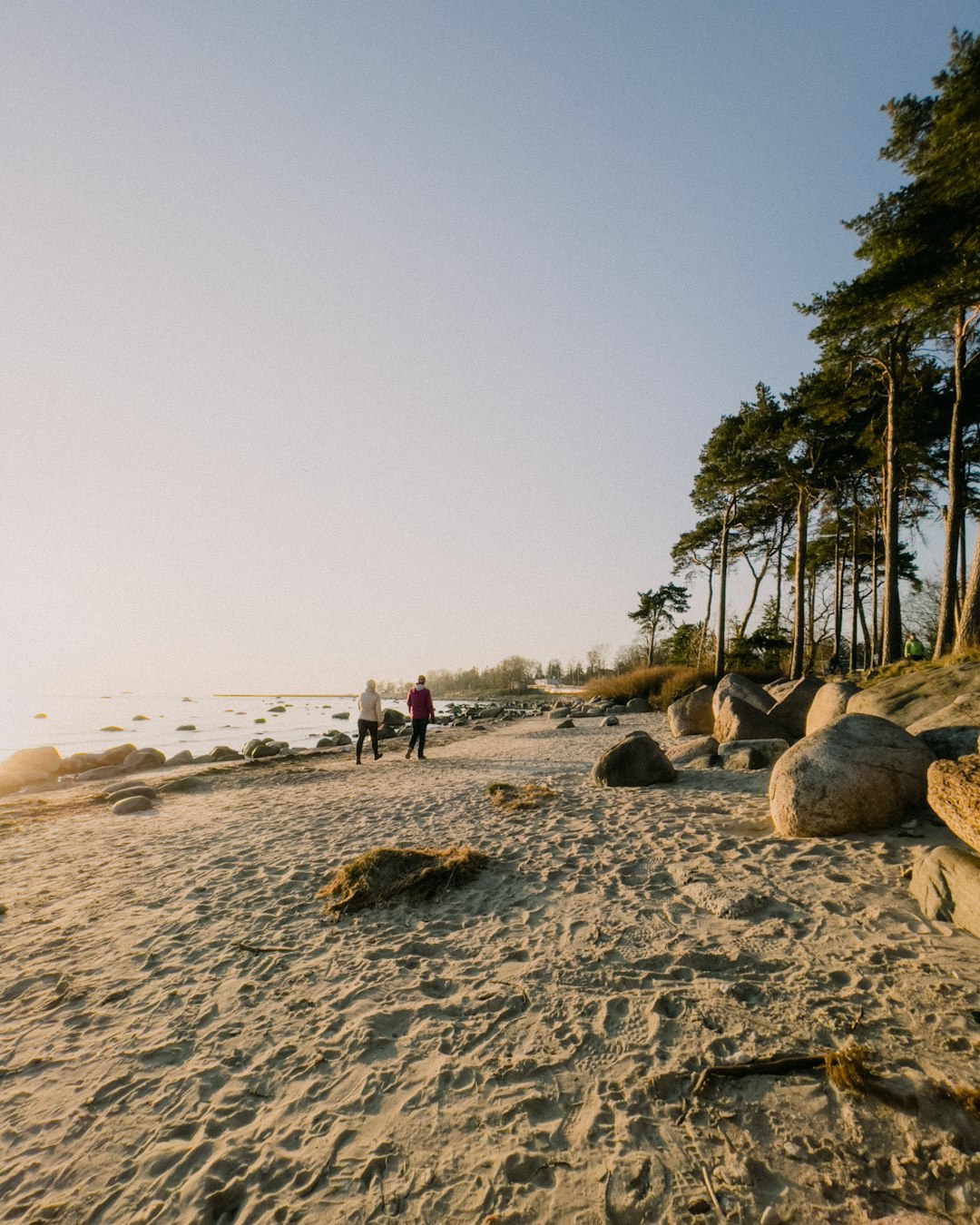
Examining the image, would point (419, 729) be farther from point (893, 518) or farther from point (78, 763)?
point (893, 518)

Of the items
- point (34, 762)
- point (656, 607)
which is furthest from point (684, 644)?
point (34, 762)

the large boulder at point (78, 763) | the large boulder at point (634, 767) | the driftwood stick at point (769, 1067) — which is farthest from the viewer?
the large boulder at point (78, 763)

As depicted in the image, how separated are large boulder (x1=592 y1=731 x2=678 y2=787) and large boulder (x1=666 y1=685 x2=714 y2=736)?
5646mm

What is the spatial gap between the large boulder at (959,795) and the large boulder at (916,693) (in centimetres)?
297

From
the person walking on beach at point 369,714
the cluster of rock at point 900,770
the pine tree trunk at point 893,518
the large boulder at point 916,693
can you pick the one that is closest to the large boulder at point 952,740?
the cluster of rock at point 900,770

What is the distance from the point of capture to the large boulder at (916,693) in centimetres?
798

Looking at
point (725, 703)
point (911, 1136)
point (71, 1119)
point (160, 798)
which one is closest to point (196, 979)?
point (71, 1119)

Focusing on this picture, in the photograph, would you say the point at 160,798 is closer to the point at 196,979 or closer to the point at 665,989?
the point at 196,979

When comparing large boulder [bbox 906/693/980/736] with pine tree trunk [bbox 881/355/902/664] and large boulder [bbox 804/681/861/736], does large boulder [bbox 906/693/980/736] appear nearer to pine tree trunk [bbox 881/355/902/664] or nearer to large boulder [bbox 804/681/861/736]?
large boulder [bbox 804/681/861/736]

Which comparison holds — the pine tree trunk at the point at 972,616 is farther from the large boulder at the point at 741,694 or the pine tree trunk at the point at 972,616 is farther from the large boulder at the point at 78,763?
the large boulder at the point at 78,763

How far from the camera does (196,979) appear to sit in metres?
4.15

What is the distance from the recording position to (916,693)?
848 centimetres

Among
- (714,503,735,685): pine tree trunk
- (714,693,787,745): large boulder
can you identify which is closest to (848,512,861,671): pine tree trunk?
(714,503,735,685): pine tree trunk

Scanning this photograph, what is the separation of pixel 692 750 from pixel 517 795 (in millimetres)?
4126
